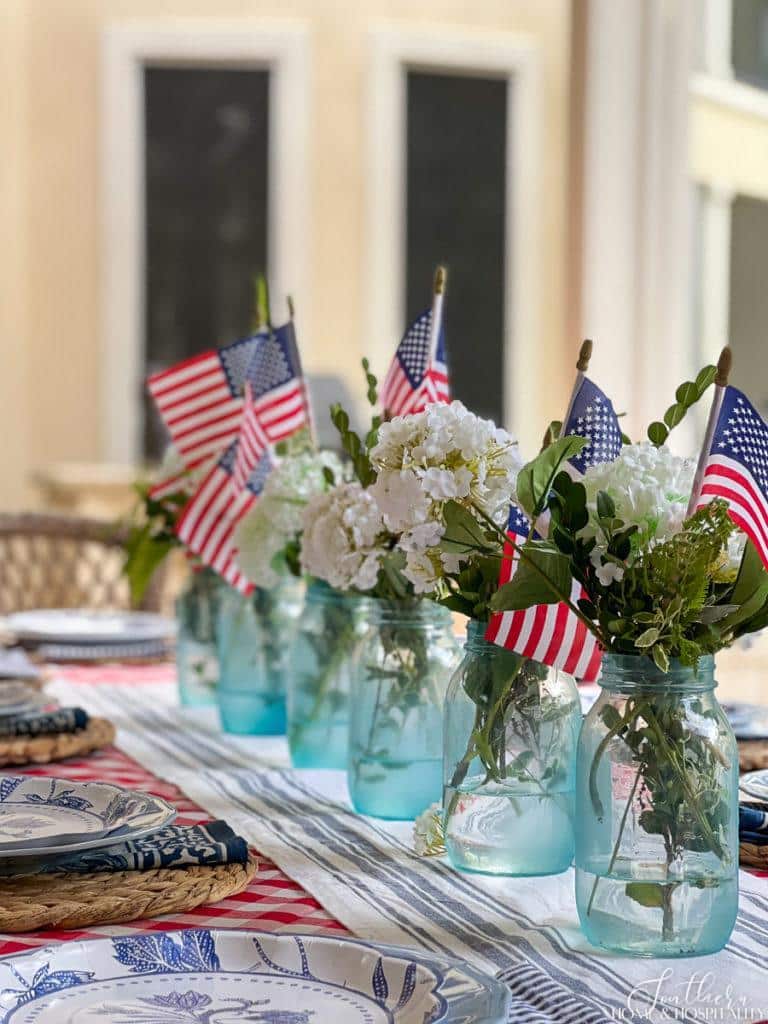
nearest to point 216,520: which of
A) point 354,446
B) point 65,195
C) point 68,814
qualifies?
point 354,446

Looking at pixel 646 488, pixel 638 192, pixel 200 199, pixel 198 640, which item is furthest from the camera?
pixel 200 199

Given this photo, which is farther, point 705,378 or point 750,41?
point 750,41

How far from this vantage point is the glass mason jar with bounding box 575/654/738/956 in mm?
785

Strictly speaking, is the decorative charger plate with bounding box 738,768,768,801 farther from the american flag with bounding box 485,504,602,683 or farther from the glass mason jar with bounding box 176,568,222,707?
the glass mason jar with bounding box 176,568,222,707

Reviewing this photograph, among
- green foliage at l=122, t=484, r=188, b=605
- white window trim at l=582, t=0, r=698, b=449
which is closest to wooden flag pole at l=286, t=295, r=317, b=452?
green foliage at l=122, t=484, r=188, b=605

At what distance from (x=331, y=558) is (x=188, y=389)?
0.64m

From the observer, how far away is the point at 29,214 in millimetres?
5629

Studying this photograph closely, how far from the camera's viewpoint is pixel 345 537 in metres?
1.10

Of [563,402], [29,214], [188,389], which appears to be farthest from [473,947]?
[29,214]

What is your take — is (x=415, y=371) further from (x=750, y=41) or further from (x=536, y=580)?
(x=750, y=41)

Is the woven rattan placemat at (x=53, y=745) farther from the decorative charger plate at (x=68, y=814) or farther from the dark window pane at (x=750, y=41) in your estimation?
the dark window pane at (x=750, y=41)

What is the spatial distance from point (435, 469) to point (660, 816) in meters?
0.24

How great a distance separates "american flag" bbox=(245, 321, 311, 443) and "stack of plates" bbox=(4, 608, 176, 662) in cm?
64

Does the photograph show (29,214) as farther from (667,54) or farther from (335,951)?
(335,951)
